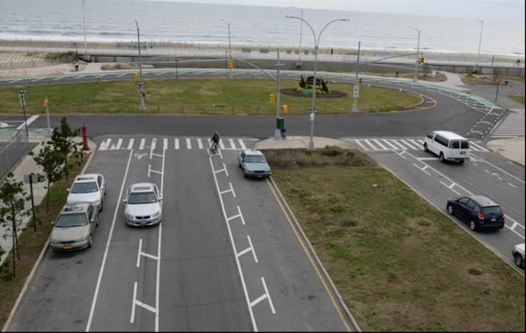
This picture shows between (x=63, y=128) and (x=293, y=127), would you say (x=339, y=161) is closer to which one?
(x=293, y=127)

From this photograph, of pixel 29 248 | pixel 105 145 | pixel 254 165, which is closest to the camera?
pixel 29 248

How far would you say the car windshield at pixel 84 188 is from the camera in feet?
85.7

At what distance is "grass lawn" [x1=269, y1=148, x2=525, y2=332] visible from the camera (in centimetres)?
1647

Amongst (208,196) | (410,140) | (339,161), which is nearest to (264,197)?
(208,196)

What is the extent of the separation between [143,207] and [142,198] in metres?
0.79

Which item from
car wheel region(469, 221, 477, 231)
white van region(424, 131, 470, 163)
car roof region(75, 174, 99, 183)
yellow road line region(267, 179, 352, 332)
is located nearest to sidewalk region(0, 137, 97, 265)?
car roof region(75, 174, 99, 183)

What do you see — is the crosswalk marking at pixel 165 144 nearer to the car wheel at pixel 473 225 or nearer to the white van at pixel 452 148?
the white van at pixel 452 148

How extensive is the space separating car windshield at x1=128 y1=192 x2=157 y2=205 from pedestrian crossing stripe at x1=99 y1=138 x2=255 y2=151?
13.4 meters

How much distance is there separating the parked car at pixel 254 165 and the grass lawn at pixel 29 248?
10.6m

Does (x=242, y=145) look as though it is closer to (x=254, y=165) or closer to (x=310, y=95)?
(x=254, y=165)

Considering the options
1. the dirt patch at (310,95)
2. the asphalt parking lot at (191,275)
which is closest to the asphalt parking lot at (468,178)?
the asphalt parking lot at (191,275)

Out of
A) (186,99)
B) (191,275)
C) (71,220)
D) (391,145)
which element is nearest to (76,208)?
(71,220)

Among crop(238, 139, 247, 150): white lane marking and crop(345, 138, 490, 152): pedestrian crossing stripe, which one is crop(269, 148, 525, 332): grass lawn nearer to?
crop(238, 139, 247, 150): white lane marking

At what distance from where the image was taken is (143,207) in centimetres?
2448
